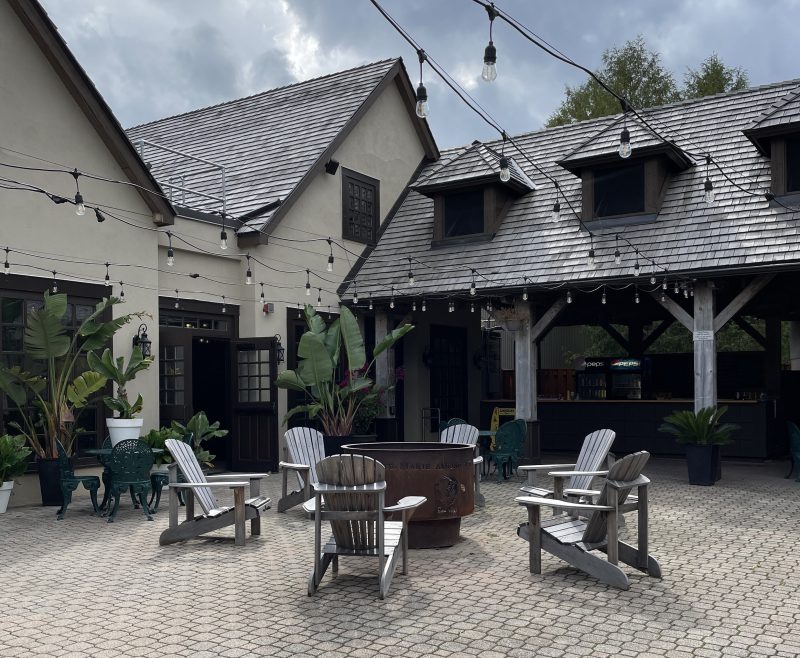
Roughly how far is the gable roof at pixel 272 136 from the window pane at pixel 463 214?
7.83 feet

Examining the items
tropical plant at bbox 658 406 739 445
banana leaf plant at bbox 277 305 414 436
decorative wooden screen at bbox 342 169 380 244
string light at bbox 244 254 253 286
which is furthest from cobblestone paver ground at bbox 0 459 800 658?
decorative wooden screen at bbox 342 169 380 244

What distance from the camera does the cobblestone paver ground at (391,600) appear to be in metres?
4.99

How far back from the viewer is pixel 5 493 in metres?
9.98

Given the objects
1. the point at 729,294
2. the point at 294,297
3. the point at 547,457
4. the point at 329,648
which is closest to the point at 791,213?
the point at 729,294

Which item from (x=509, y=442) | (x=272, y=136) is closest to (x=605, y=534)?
(x=509, y=442)

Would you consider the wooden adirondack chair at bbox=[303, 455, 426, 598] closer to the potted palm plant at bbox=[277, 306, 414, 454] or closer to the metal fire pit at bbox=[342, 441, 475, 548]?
the metal fire pit at bbox=[342, 441, 475, 548]

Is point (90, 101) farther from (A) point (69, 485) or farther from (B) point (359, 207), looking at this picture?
(B) point (359, 207)

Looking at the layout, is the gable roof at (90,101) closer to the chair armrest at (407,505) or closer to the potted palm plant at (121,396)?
the potted palm plant at (121,396)

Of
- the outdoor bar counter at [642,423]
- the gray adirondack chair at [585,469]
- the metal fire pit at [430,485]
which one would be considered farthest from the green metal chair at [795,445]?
the metal fire pit at [430,485]

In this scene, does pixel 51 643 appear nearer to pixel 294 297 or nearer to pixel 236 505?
pixel 236 505

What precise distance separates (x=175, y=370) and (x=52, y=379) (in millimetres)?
2592

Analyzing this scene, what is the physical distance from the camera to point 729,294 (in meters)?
15.2

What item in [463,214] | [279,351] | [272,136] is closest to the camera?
[279,351]

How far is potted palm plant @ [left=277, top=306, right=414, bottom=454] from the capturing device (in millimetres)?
13125
